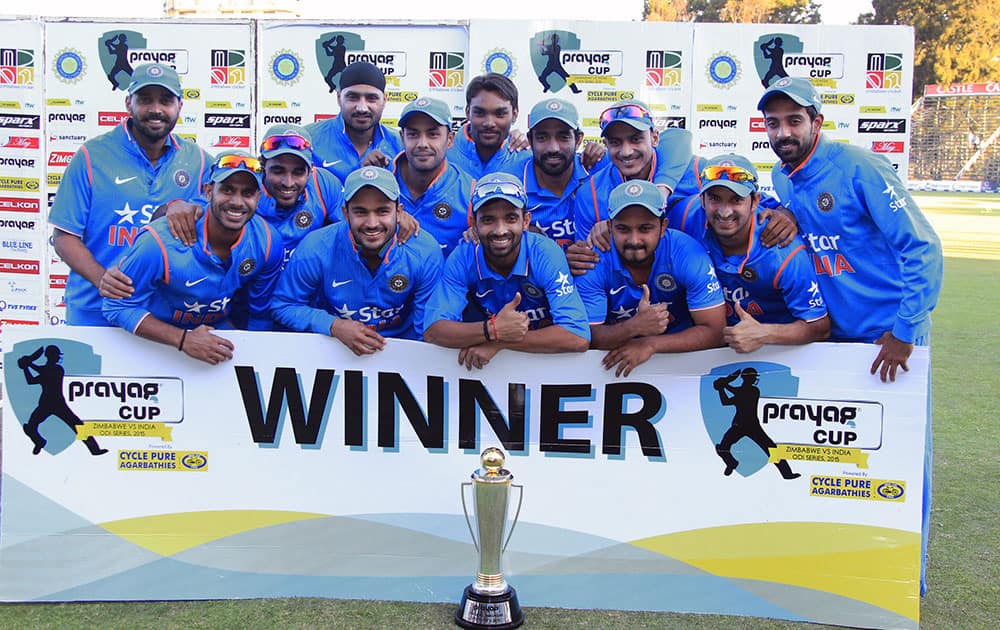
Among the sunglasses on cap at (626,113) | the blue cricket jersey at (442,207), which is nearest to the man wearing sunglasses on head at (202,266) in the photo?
the blue cricket jersey at (442,207)

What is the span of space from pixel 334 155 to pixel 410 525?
2570 millimetres

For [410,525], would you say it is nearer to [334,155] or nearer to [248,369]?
[248,369]

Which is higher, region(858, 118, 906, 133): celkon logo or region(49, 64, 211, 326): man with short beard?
region(858, 118, 906, 133): celkon logo

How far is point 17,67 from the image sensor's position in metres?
9.01

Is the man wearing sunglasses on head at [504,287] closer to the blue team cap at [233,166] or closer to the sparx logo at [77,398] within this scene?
the blue team cap at [233,166]

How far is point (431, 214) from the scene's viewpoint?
191 inches

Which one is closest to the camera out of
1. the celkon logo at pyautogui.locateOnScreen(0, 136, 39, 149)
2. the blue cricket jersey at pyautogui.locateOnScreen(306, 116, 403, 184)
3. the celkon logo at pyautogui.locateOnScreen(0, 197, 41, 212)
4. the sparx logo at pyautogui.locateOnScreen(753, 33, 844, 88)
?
the blue cricket jersey at pyautogui.locateOnScreen(306, 116, 403, 184)

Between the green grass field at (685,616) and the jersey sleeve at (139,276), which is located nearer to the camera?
the green grass field at (685,616)

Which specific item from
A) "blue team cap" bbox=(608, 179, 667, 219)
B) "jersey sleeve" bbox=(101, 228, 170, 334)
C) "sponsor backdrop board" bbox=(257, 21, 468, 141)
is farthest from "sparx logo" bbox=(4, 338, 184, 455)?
"sponsor backdrop board" bbox=(257, 21, 468, 141)

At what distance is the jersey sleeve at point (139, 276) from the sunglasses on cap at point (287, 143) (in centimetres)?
75

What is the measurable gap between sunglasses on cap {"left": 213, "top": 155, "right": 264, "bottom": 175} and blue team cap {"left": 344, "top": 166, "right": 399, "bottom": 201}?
0.43m

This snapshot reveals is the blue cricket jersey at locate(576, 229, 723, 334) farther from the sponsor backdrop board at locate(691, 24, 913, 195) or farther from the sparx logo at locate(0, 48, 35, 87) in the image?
the sparx logo at locate(0, 48, 35, 87)

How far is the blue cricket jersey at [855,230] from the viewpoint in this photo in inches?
161

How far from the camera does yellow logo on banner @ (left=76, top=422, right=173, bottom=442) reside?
4121mm
